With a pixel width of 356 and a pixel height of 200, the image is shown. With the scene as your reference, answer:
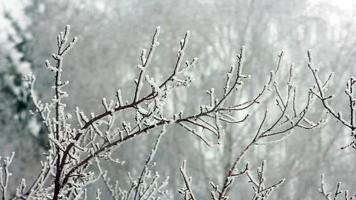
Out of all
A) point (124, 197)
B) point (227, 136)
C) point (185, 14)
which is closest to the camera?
point (124, 197)

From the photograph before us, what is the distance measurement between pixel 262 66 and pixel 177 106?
7.88ft

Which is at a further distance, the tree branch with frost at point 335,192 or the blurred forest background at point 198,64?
the blurred forest background at point 198,64

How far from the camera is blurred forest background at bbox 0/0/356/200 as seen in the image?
42.5 ft

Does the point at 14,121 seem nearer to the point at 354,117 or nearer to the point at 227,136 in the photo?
the point at 227,136

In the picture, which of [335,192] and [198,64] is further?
[198,64]

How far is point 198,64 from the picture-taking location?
46.2 ft

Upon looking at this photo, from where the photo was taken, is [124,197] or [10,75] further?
[10,75]

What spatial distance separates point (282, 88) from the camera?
1310 centimetres

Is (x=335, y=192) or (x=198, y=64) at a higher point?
(x=198, y=64)

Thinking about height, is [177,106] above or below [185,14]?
below

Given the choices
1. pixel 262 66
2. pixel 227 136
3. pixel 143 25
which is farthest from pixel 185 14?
pixel 227 136

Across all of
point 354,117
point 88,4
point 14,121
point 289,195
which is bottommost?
point 354,117

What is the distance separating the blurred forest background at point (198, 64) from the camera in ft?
42.5

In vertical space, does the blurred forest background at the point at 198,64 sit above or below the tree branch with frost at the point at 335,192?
above
